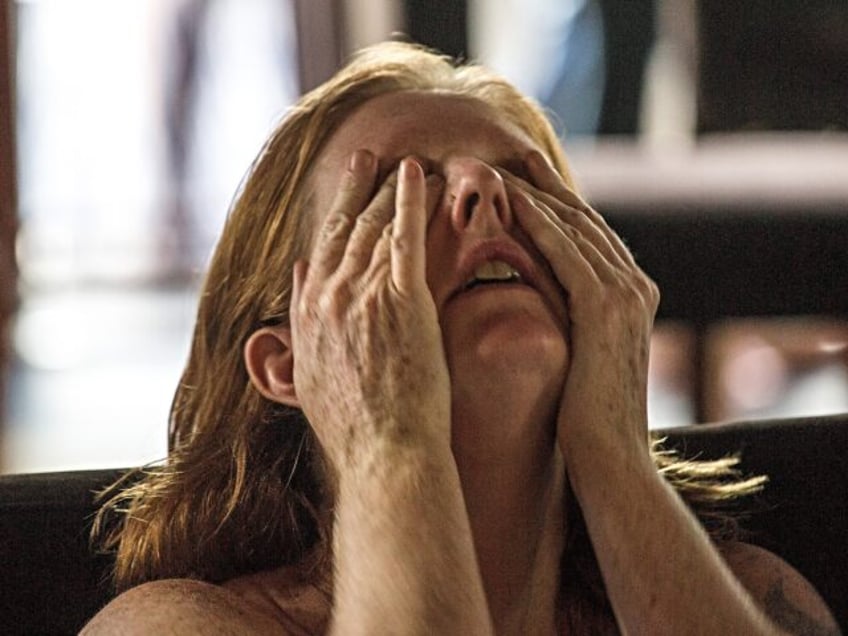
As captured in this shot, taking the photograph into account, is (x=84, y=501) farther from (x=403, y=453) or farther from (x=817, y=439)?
(x=817, y=439)

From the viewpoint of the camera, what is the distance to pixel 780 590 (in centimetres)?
135

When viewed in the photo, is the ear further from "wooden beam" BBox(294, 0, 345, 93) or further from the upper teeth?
"wooden beam" BBox(294, 0, 345, 93)

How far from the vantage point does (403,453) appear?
1.14 metres

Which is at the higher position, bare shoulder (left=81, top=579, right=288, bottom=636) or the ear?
the ear

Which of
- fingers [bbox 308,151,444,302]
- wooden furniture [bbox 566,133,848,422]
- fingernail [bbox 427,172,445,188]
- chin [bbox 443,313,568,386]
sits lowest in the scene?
wooden furniture [bbox 566,133,848,422]

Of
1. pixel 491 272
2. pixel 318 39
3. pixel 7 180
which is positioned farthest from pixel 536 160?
pixel 7 180

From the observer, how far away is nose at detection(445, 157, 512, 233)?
4.00 feet

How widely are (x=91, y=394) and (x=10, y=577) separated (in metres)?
3.83

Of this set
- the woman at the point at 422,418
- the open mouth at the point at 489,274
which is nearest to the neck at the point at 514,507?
the woman at the point at 422,418

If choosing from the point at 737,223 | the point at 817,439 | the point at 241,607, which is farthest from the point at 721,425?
the point at 737,223

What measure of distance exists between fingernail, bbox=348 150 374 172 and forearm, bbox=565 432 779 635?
316 mm

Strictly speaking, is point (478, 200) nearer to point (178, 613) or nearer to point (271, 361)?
point (271, 361)

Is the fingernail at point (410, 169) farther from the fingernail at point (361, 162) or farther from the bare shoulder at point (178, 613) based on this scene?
the bare shoulder at point (178, 613)

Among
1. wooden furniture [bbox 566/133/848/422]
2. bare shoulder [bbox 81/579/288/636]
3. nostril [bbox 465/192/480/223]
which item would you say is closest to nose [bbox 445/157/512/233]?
nostril [bbox 465/192/480/223]
